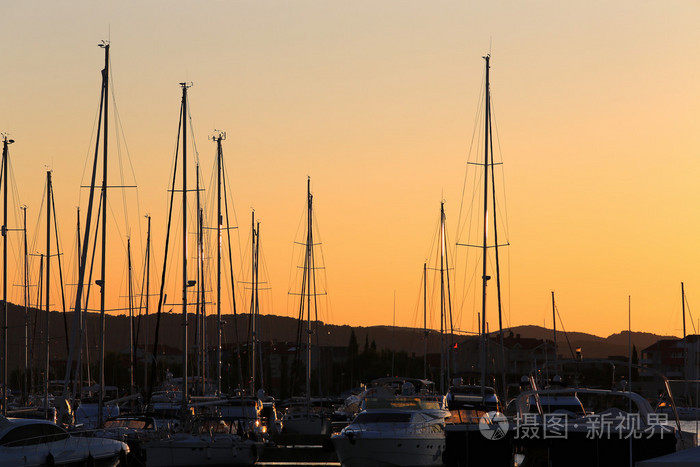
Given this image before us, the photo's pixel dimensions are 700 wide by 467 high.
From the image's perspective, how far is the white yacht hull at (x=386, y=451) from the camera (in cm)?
3859

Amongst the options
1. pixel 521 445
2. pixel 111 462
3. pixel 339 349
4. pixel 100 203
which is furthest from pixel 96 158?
pixel 339 349

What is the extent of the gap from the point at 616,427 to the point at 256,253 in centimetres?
4510

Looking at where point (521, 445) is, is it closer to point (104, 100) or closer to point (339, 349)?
point (104, 100)

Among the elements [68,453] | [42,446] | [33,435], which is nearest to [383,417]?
[68,453]

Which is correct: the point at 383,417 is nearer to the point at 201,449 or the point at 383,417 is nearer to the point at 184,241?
the point at 201,449

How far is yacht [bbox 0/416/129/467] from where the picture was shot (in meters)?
33.4

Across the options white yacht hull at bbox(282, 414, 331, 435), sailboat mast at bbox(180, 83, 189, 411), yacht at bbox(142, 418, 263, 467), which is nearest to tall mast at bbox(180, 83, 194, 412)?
sailboat mast at bbox(180, 83, 189, 411)

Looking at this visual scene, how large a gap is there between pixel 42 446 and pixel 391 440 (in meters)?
11.1

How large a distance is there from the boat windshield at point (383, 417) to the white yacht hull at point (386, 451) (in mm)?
1419

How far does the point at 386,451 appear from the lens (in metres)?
38.6

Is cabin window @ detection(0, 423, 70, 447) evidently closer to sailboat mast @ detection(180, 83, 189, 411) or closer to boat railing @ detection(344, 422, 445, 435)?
sailboat mast @ detection(180, 83, 189, 411)

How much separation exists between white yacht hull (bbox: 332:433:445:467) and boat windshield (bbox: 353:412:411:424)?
1419 mm

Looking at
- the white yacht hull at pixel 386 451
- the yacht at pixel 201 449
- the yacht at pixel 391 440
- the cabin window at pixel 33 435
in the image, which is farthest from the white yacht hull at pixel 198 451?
the cabin window at pixel 33 435

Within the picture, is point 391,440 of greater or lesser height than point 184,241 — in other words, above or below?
below
